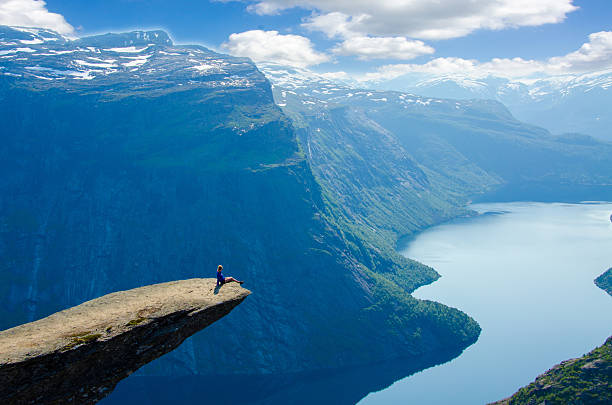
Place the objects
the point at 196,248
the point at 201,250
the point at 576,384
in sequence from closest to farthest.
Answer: the point at 576,384
the point at 201,250
the point at 196,248

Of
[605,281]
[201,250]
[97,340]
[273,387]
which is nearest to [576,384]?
[273,387]

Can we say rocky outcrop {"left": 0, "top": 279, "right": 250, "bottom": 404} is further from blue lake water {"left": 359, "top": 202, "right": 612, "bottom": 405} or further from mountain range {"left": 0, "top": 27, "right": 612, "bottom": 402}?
mountain range {"left": 0, "top": 27, "right": 612, "bottom": 402}

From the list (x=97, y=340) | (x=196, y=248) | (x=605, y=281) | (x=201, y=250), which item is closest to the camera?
(x=97, y=340)

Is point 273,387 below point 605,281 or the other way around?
below

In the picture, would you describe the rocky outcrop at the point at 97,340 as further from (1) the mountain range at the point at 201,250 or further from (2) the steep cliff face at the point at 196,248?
(2) the steep cliff face at the point at 196,248

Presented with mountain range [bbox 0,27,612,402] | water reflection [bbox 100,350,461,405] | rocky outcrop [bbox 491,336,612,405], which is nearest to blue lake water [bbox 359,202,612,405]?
water reflection [bbox 100,350,461,405]

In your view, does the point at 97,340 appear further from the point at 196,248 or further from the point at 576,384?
the point at 196,248

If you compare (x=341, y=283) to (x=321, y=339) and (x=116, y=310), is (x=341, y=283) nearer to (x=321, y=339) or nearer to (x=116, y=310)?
(x=321, y=339)
